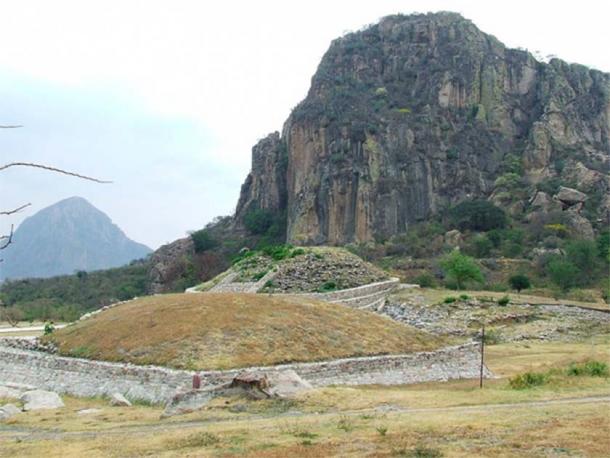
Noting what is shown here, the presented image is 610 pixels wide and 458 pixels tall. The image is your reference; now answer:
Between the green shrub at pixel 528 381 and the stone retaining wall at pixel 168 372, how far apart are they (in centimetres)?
539

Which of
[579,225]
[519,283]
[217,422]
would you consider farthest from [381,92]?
[217,422]

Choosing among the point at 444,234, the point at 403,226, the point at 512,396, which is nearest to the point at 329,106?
the point at 403,226

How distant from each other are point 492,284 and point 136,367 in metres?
45.8

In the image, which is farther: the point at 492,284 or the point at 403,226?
the point at 403,226

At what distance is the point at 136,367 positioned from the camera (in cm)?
2264

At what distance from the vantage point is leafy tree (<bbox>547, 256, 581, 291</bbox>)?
6000cm

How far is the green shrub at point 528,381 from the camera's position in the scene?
19.8 meters

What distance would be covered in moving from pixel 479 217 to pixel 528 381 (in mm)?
72449

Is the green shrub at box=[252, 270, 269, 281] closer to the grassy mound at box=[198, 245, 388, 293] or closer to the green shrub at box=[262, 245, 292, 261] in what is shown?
the grassy mound at box=[198, 245, 388, 293]

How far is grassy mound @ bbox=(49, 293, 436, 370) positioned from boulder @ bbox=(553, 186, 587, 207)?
66.9 metres

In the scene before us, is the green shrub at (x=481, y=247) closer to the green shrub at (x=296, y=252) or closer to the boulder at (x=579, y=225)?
the boulder at (x=579, y=225)

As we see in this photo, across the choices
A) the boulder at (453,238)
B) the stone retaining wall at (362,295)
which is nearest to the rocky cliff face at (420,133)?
the boulder at (453,238)

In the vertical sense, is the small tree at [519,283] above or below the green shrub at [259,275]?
below

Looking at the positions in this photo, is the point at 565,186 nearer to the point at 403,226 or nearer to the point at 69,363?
the point at 403,226
